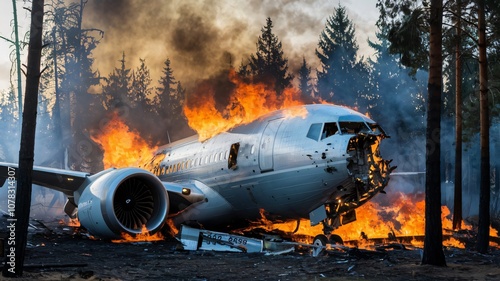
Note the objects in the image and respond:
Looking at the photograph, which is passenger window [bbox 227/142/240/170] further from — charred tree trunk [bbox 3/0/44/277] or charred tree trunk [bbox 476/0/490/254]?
charred tree trunk [bbox 3/0/44/277]

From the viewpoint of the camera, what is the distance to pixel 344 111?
1594 cm

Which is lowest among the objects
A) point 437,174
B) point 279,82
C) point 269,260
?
point 269,260

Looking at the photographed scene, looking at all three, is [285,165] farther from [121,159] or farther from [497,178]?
[497,178]

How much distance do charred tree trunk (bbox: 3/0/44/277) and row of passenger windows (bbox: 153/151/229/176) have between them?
8172 mm

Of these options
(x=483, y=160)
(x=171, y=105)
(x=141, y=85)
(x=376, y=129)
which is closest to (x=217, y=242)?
(x=376, y=129)

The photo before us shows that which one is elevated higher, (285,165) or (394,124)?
(394,124)

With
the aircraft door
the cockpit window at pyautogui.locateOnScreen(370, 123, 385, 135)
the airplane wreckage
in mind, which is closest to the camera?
the airplane wreckage

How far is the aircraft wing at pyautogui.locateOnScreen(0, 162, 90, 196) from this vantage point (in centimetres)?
1794

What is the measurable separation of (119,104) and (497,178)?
3425 centimetres

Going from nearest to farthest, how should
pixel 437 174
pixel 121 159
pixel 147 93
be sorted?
1. pixel 437 174
2. pixel 121 159
3. pixel 147 93

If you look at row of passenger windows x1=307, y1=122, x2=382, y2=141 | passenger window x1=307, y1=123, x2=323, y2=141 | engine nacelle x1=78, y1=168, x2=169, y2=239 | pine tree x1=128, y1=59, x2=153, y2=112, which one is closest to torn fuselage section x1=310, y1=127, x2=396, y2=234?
row of passenger windows x1=307, y1=122, x2=382, y2=141

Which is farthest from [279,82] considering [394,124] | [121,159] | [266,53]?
[121,159]

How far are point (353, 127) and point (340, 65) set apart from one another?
36.9 meters

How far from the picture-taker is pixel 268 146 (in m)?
16.4
